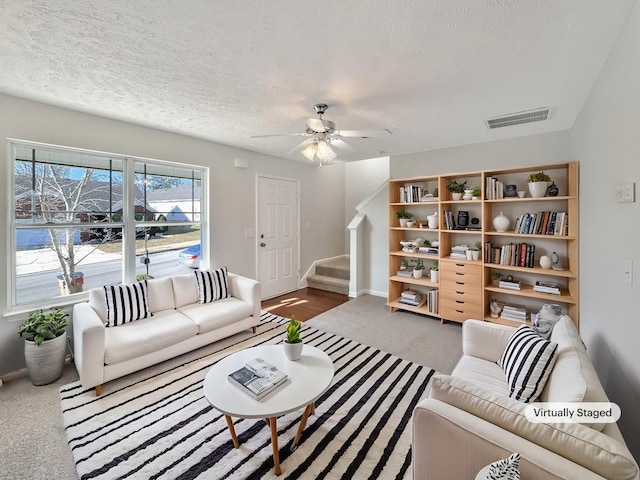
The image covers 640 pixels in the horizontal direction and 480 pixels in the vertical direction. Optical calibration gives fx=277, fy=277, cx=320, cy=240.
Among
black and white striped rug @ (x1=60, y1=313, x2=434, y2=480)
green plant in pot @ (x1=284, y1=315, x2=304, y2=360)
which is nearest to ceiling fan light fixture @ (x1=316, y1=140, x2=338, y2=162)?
green plant in pot @ (x1=284, y1=315, x2=304, y2=360)

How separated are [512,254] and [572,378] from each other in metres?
2.35

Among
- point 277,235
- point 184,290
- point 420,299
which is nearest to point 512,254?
point 420,299

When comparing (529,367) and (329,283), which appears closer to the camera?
(529,367)

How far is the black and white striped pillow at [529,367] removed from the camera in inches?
55.3

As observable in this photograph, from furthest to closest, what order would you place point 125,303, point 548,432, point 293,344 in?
point 125,303 < point 293,344 < point 548,432

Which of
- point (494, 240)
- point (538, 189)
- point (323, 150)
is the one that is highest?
point (323, 150)

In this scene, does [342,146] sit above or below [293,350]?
above

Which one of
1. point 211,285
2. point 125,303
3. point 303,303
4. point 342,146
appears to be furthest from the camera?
point 303,303

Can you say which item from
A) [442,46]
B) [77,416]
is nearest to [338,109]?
[442,46]

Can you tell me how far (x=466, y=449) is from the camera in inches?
41.0

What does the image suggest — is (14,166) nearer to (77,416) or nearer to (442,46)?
(77,416)

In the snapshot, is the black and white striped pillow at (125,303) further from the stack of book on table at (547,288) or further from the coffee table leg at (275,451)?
the stack of book on table at (547,288)

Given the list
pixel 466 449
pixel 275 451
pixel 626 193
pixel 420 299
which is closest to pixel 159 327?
pixel 275 451

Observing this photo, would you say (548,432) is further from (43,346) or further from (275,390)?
(43,346)
